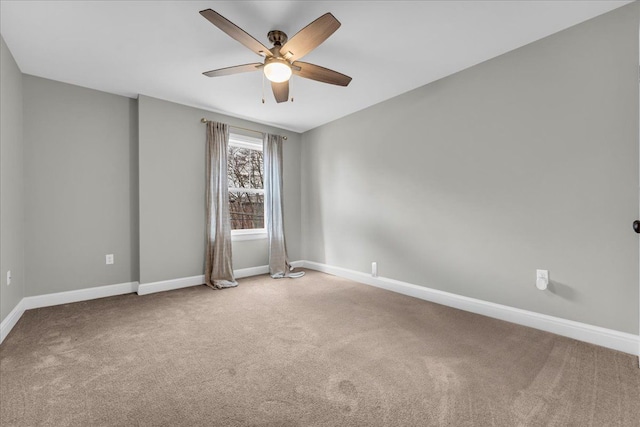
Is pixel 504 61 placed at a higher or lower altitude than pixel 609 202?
higher

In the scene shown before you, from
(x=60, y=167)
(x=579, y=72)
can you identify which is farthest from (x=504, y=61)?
(x=60, y=167)

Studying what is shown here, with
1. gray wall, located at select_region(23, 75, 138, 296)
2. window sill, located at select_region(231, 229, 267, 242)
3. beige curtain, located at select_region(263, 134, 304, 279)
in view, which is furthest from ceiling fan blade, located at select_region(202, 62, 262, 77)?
window sill, located at select_region(231, 229, 267, 242)

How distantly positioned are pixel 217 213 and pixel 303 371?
2.76m

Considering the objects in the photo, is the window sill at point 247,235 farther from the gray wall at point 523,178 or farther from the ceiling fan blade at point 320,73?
the ceiling fan blade at point 320,73

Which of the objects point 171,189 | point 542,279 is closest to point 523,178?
point 542,279

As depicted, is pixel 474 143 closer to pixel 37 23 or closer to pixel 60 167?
pixel 37 23

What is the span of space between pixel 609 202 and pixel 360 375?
2.18 m

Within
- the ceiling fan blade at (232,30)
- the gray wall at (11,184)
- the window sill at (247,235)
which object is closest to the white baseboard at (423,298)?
the gray wall at (11,184)

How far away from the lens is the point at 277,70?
87.4 inches

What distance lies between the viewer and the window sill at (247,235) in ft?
14.2

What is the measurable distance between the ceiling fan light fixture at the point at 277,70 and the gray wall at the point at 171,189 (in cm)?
211

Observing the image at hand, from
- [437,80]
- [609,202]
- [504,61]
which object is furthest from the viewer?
[437,80]

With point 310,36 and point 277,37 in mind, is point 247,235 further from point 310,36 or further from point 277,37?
point 310,36

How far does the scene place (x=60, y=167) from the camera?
3.15 metres
